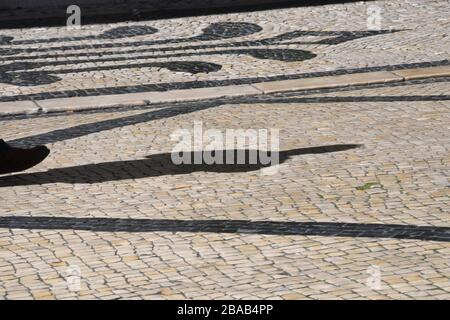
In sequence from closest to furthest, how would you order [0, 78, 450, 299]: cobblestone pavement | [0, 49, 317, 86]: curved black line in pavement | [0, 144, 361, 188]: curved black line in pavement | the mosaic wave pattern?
[0, 78, 450, 299]: cobblestone pavement < [0, 144, 361, 188]: curved black line in pavement < [0, 49, 317, 86]: curved black line in pavement < the mosaic wave pattern

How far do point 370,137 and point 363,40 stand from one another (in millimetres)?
4051

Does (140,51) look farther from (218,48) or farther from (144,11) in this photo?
(144,11)

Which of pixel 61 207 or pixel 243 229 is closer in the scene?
pixel 243 229

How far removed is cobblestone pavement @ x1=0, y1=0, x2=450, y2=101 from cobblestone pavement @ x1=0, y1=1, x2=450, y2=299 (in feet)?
0.13

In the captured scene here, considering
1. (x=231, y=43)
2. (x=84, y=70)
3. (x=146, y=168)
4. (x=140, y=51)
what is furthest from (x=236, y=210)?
(x=231, y=43)

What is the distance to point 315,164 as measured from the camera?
8359 mm

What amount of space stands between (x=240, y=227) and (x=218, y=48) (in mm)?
6051

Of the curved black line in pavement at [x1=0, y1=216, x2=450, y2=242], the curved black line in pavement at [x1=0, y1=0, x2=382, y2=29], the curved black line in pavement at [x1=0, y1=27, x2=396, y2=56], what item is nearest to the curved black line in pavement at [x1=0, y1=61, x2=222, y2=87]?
the curved black line in pavement at [x1=0, y1=27, x2=396, y2=56]

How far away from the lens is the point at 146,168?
27.5 feet

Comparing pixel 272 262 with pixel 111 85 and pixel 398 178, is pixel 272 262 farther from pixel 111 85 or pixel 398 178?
pixel 111 85

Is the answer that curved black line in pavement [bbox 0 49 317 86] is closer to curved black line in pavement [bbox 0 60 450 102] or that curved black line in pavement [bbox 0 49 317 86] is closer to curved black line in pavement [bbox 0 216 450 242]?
curved black line in pavement [bbox 0 60 450 102]

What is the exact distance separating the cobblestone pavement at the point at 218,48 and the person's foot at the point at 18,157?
2.93 m

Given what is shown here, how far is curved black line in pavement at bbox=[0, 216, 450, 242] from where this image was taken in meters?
6.80
